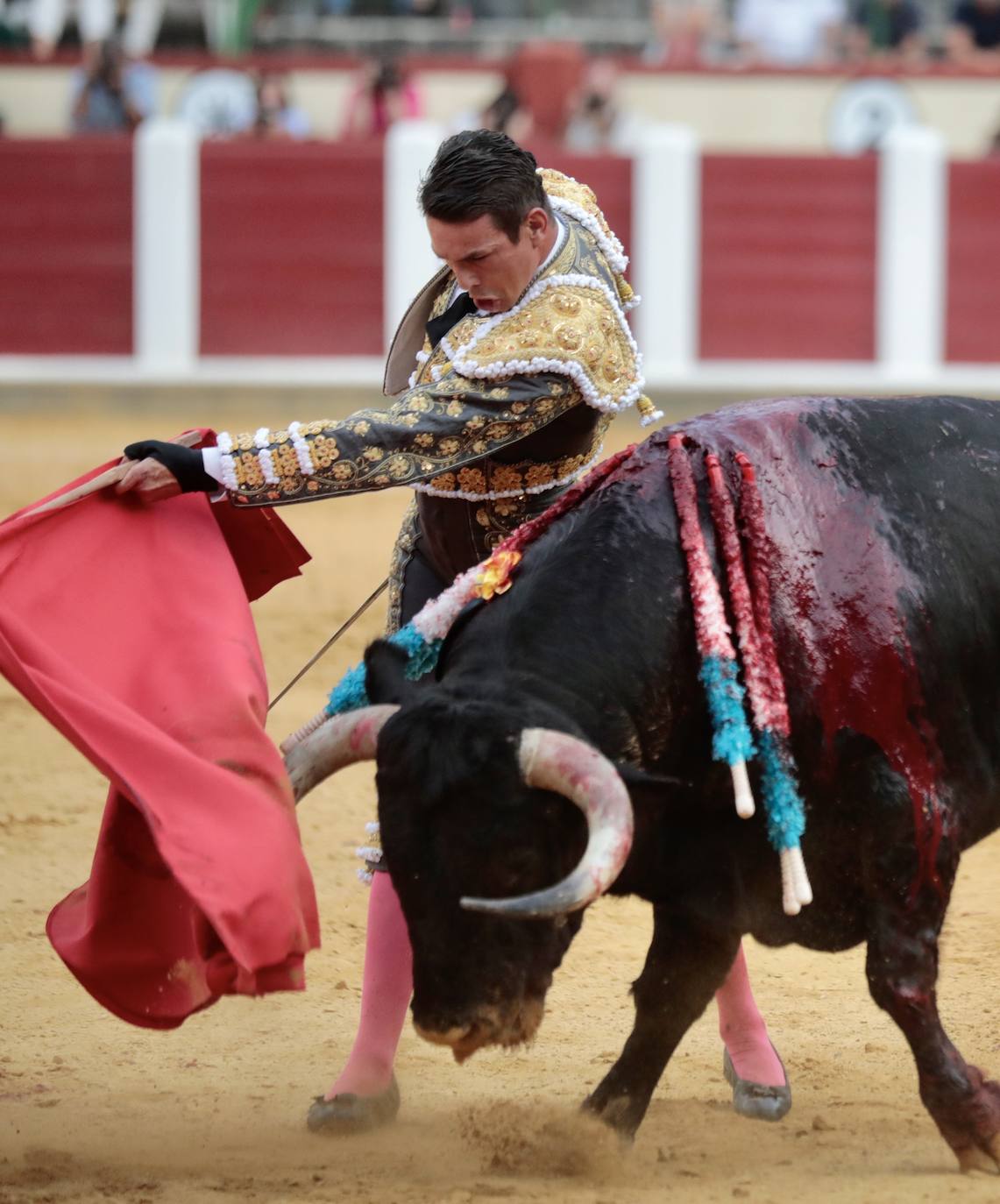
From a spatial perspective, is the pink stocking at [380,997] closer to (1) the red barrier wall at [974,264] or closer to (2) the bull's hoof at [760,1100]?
(2) the bull's hoof at [760,1100]

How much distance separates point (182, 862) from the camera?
2.58 meters

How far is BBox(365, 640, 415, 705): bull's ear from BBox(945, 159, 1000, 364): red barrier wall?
378 inches

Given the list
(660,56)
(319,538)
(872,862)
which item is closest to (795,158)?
(660,56)

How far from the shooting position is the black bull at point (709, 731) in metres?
2.47

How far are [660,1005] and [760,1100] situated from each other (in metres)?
0.29

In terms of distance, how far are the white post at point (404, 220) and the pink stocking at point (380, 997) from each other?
851 cm

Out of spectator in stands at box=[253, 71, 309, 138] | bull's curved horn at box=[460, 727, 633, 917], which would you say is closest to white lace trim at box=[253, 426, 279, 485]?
bull's curved horn at box=[460, 727, 633, 917]

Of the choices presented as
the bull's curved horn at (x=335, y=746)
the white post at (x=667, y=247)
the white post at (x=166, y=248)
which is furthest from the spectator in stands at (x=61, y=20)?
the bull's curved horn at (x=335, y=746)

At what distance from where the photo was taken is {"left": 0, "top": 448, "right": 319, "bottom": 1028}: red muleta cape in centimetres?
262

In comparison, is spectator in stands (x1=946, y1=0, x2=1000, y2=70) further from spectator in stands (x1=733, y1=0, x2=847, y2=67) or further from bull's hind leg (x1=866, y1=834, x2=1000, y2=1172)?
bull's hind leg (x1=866, y1=834, x2=1000, y2=1172)

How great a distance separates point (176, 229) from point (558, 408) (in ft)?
30.3

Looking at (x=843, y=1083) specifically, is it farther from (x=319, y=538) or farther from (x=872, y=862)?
(x=319, y=538)

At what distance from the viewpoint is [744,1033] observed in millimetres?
3148

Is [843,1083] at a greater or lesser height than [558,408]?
lesser
